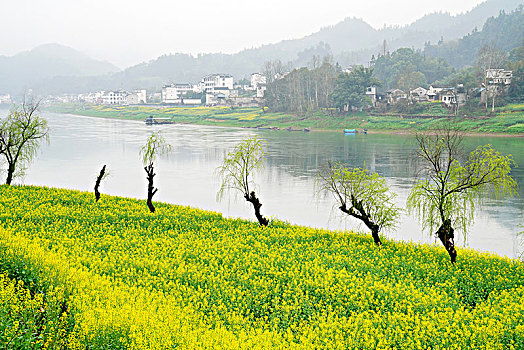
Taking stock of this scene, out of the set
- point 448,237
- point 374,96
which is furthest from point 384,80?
point 448,237

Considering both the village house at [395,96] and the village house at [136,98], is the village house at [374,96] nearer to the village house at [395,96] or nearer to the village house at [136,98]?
the village house at [395,96]

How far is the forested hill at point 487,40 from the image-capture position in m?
115

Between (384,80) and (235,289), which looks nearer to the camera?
(235,289)

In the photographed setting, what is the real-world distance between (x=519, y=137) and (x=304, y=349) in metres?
53.0

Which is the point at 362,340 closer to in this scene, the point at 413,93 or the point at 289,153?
the point at 289,153

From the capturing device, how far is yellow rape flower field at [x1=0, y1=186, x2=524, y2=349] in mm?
6852

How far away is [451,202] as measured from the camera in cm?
1327

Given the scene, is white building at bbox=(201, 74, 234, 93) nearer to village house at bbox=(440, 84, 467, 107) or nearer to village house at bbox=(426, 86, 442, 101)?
village house at bbox=(426, 86, 442, 101)

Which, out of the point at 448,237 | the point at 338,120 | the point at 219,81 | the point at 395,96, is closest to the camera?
the point at 448,237

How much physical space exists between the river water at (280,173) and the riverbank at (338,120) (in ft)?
15.0

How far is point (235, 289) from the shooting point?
396 inches

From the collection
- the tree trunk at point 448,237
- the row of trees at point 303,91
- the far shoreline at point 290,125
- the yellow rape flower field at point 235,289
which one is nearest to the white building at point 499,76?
the far shoreline at point 290,125

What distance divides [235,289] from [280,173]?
24827 mm

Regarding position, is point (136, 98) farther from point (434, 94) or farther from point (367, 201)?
point (367, 201)
